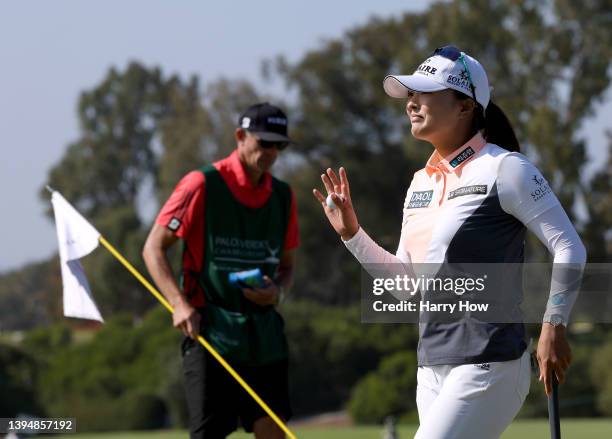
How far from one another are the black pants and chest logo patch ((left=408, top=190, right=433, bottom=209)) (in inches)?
84.3

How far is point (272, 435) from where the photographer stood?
6754mm

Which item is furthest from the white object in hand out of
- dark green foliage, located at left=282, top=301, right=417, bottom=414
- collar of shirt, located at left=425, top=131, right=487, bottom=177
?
dark green foliage, located at left=282, top=301, right=417, bottom=414

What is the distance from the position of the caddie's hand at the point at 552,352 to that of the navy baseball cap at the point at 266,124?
2772 mm

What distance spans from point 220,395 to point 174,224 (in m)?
0.90

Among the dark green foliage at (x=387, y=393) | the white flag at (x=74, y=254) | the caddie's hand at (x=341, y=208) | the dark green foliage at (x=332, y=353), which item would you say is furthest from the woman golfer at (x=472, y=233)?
the dark green foliage at (x=332, y=353)

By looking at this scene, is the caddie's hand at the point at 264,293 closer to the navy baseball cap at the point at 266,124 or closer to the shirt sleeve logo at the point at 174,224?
the shirt sleeve logo at the point at 174,224

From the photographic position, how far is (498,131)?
4938 mm

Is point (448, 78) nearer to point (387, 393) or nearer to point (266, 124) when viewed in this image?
point (266, 124)

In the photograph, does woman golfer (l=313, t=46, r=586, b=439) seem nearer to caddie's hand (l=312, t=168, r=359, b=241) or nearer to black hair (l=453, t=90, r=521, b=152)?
black hair (l=453, t=90, r=521, b=152)

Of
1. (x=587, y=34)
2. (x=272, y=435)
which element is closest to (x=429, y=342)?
(x=272, y=435)

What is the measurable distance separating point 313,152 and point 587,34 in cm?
1497

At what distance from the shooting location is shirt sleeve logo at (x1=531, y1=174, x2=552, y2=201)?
179 inches

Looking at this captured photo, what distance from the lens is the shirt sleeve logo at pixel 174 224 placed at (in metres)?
6.70

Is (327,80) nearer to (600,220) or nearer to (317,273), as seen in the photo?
(317,273)
